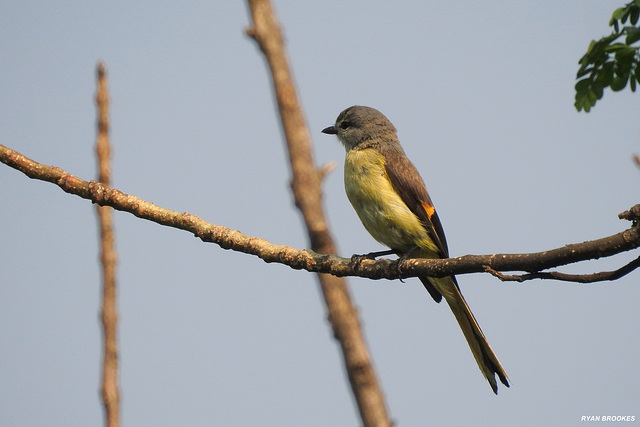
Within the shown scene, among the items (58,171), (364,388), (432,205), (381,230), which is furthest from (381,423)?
(58,171)

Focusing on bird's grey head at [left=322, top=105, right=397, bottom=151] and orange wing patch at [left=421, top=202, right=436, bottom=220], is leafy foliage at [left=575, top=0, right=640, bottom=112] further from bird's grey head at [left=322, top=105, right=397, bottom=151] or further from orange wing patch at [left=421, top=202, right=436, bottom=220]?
bird's grey head at [left=322, top=105, right=397, bottom=151]

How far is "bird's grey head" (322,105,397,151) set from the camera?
6969mm

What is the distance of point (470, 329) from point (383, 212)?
1265 millimetres

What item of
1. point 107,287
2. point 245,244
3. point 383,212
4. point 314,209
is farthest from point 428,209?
point 107,287

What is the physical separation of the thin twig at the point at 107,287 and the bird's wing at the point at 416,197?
2.72 m

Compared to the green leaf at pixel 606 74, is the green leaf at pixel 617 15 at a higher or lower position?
higher

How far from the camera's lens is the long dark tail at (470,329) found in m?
5.14

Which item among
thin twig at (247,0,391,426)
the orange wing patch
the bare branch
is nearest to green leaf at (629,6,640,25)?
the bare branch

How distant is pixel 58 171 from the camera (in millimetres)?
4066

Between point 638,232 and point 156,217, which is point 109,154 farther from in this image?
point 638,232

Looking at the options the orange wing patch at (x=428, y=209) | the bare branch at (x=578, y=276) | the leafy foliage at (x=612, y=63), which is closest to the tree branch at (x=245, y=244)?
the bare branch at (x=578, y=276)

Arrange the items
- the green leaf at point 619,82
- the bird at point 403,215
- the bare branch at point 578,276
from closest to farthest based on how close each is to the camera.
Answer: the bare branch at point 578,276 < the green leaf at point 619,82 < the bird at point 403,215

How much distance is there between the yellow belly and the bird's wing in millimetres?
49

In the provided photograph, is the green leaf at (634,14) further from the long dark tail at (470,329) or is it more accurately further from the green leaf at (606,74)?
the long dark tail at (470,329)
